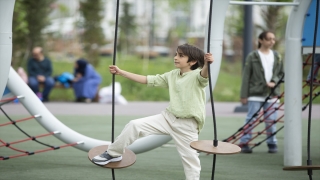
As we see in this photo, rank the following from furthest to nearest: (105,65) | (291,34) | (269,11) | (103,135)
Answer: (105,65)
(269,11)
(103,135)
(291,34)

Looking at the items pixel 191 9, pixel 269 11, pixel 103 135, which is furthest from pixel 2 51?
pixel 191 9

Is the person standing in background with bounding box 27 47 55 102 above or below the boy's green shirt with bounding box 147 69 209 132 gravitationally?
below

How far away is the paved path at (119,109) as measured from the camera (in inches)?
455

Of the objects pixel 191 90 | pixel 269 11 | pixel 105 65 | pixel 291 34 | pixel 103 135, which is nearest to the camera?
pixel 191 90

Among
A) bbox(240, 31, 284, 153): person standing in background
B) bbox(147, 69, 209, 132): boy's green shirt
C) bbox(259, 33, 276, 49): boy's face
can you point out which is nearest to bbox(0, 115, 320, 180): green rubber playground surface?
bbox(240, 31, 284, 153): person standing in background

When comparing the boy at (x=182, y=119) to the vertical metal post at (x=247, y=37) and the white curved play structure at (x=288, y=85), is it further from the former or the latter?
the vertical metal post at (x=247, y=37)

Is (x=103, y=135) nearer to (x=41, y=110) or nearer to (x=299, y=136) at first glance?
(x=41, y=110)

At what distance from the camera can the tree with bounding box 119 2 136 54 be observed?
23.0 m

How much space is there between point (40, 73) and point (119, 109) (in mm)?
2555

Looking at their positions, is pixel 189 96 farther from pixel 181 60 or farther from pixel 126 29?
pixel 126 29

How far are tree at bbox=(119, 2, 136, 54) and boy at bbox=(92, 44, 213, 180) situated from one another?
18.4m

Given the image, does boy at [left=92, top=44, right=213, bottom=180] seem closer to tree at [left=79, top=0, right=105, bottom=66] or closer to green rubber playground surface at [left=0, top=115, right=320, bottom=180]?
green rubber playground surface at [left=0, top=115, right=320, bottom=180]

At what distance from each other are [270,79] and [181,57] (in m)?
2.72

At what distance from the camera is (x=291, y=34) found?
584 centimetres
